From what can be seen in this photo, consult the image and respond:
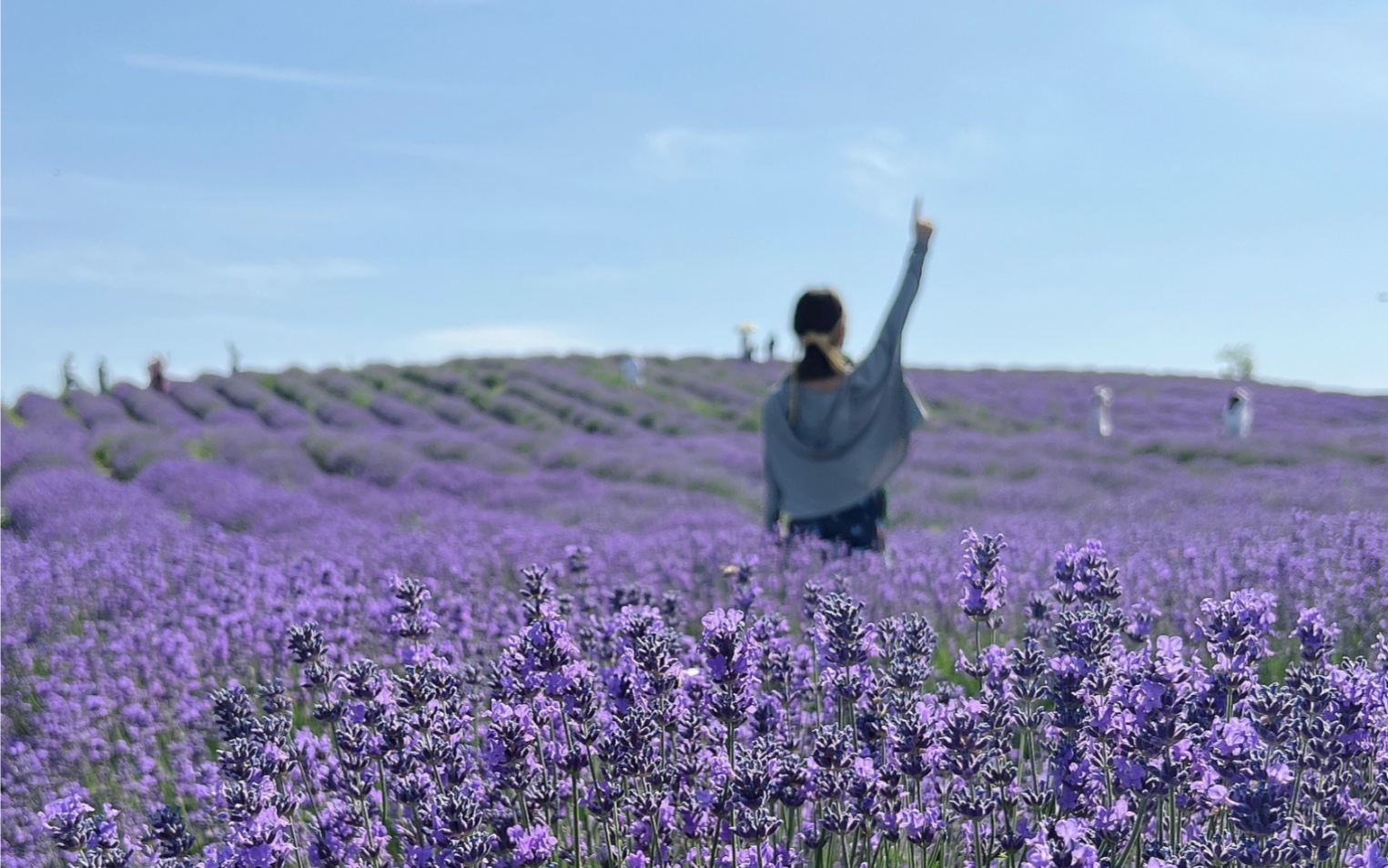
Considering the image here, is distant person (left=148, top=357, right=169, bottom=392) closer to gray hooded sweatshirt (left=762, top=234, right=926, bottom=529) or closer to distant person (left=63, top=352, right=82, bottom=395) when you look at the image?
distant person (left=63, top=352, right=82, bottom=395)

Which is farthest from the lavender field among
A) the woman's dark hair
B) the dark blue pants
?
the woman's dark hair

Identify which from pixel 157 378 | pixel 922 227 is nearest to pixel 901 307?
pixel 922 227

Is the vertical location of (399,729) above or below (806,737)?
above

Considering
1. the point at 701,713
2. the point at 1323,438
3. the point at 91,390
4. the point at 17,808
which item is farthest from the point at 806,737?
the point at 91,390

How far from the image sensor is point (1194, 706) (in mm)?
1791

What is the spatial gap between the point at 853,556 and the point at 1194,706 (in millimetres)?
3119

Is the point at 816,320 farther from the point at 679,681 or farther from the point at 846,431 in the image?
the point at 679,681

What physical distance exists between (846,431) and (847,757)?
10.7 feet

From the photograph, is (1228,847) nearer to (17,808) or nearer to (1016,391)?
(17,808)

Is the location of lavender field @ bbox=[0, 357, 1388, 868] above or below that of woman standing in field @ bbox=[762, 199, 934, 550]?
below

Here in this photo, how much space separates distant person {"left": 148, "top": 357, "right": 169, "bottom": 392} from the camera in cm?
2314

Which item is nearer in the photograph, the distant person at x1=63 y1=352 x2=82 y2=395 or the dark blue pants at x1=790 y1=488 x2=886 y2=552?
the dark blue pants at x1=790 y1=488 x2=886 y2=552

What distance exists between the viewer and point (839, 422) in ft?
16.4

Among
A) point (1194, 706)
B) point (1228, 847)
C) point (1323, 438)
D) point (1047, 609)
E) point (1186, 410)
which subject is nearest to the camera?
point (1228, 847)
